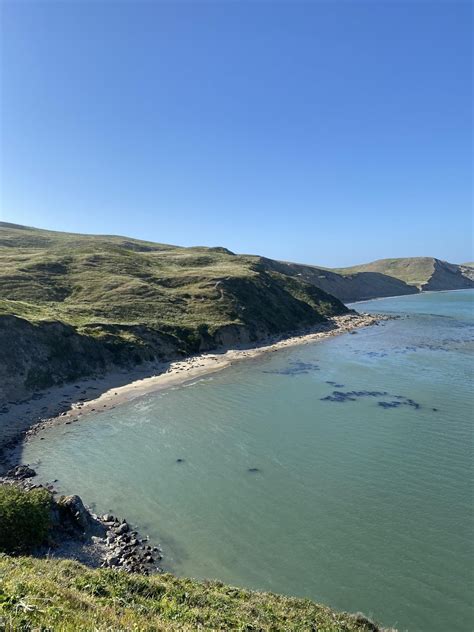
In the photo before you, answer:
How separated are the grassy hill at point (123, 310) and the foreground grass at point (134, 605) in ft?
125

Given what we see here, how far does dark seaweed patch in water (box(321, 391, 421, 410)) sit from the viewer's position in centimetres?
4634

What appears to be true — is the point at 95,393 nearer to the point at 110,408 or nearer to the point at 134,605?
the point at 110,408

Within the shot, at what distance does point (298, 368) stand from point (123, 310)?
36.4 metres

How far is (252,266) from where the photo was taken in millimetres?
134000

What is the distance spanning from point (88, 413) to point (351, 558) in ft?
110

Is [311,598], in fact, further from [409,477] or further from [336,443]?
[336,443]

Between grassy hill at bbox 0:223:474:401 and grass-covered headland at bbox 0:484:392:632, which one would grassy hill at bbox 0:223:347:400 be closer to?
grassy hill at bbox 0:223:474:401

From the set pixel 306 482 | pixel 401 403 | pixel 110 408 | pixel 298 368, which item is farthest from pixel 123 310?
pixel 306 482

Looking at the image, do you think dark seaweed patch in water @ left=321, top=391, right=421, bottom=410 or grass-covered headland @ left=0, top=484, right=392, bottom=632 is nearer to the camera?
grass-covered headland @ left=0, top=484, right=392, bottom=632

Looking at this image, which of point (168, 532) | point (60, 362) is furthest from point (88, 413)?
point (168, 532)

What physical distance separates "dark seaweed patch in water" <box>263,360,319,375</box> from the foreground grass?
4622cm

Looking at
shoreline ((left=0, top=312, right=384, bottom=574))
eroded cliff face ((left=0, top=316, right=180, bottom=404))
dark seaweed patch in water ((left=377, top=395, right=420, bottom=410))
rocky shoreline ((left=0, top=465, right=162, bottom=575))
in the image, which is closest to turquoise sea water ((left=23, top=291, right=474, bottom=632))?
dark seaweed patch in water ((left=377, top=395, right=420, bottom=410))

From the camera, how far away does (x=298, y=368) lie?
67.0 metres

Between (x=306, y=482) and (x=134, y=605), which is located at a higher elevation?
(x=134, y=605)
